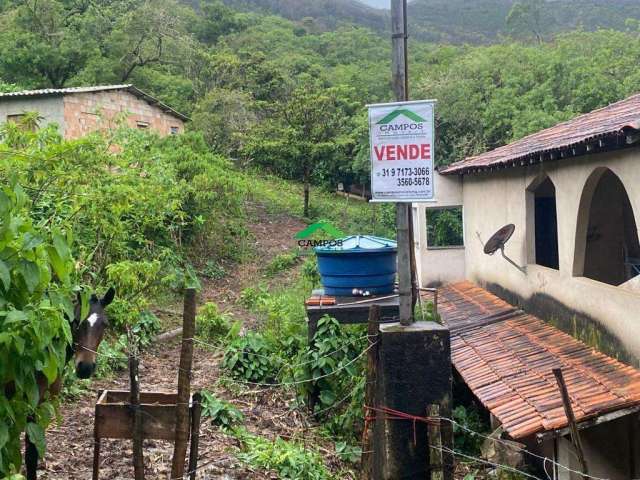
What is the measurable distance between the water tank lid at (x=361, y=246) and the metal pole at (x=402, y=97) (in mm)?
3545

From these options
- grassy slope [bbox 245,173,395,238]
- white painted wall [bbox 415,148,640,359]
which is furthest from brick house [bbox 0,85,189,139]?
white painted wall [bbox 415,148,640,359]

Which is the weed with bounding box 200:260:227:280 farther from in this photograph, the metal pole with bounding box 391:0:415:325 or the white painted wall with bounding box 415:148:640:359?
the metal pole with bounding box 391:0:415:325

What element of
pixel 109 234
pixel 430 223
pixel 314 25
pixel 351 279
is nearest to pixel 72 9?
pixel 430 223

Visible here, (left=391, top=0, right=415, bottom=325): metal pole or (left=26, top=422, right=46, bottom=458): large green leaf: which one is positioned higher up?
(left=391, top=0, right=415, bottom=325): metal pole

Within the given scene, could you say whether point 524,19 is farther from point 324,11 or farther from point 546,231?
point 546,231

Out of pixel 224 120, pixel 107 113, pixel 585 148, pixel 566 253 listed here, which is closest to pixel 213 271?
pixel 107 113

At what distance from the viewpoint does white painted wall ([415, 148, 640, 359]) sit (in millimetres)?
6805

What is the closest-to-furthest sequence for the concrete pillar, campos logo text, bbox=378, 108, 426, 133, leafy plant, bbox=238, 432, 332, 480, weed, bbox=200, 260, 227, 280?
the concrete pillar
campos logo text, bbox=378, 108, 426, 133
leafy plant, bbox=238, 432, 332, 480
weed, bbox=200, 260, 227, 280

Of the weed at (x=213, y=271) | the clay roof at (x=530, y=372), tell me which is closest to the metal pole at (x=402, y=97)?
the clay roof at (x=530, y=372)

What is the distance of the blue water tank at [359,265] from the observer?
883 centimetres

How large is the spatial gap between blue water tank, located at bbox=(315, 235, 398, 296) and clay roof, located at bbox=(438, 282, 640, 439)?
4.58 feet

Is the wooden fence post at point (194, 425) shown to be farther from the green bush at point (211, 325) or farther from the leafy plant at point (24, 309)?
the green bush at point (211, 325)

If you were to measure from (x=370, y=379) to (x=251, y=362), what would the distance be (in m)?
5.12

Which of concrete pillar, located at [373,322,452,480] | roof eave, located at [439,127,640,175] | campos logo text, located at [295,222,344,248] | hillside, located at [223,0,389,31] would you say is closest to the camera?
concrete pillar, located at [373,322,452,480]
